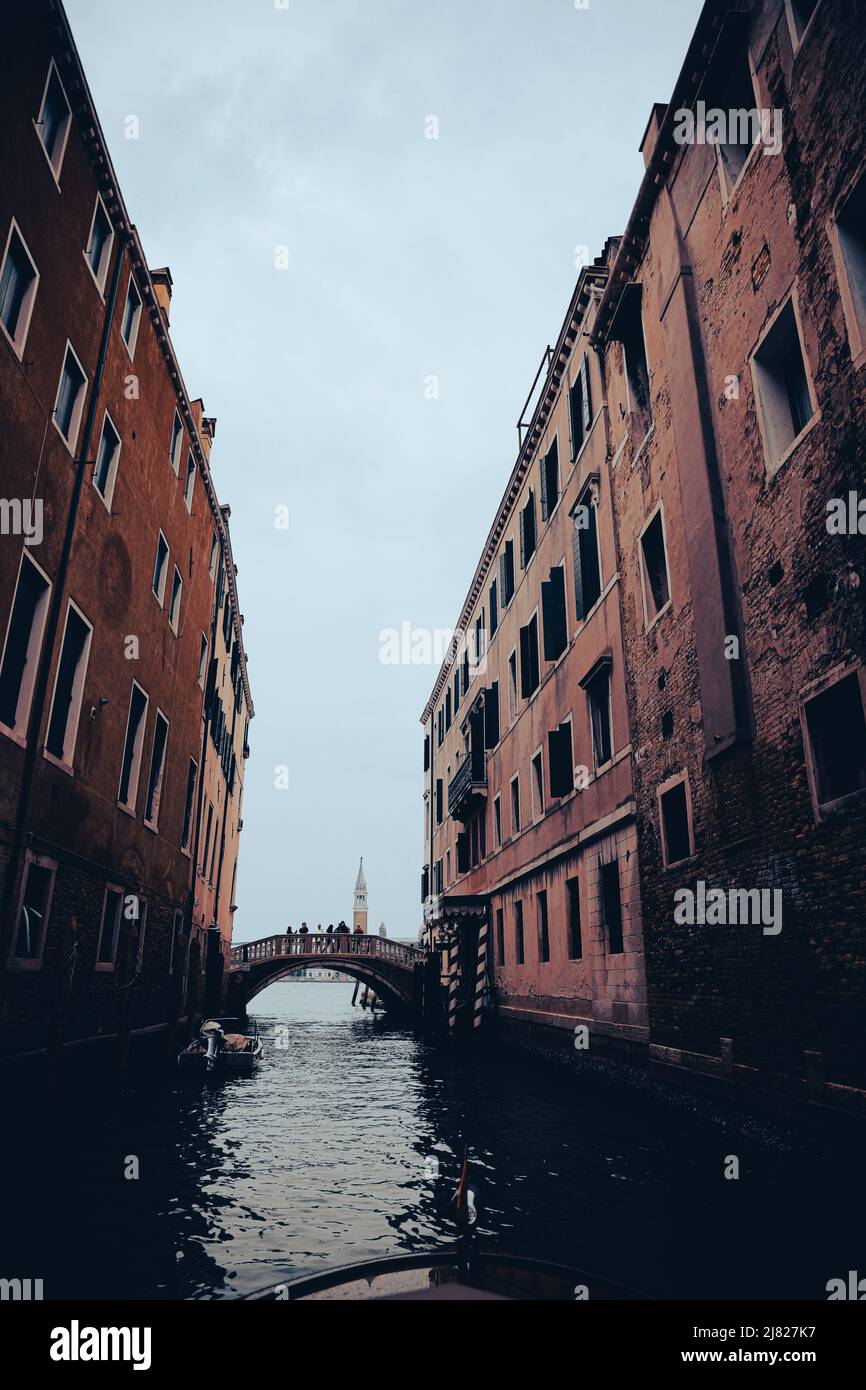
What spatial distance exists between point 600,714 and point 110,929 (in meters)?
8.52

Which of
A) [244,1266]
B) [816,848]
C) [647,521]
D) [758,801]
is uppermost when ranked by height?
[647,521]

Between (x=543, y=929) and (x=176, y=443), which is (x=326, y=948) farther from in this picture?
(x=176, y=443)

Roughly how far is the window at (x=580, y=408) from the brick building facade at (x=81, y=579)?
750cm

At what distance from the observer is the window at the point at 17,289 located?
28.4 ft

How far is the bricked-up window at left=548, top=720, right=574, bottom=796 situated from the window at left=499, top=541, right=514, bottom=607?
595cm

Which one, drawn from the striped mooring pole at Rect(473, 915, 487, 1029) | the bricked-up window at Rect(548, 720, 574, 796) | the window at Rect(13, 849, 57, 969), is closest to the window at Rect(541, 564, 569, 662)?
the bricked-up window at Rect(548, 720, 574, 796)

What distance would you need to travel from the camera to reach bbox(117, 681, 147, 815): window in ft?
45.2

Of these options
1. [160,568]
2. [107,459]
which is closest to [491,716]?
[160,568]

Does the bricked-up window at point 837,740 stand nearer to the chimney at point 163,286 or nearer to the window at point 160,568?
the window at point 160,568

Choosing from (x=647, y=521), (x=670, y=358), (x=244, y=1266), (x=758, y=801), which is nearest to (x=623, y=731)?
(x=647, y=521)

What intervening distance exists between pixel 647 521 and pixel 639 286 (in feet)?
11.8

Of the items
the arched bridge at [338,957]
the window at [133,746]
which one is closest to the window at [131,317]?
the window at [133,746]
